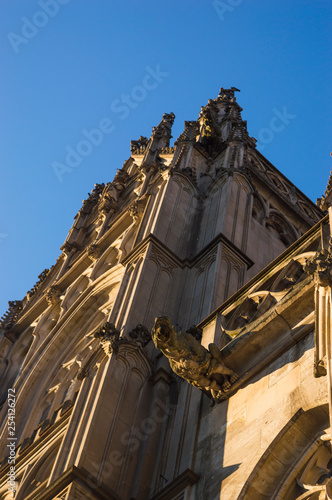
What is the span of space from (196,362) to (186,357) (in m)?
0.15

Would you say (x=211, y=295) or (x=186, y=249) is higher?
(x=186, y=249)

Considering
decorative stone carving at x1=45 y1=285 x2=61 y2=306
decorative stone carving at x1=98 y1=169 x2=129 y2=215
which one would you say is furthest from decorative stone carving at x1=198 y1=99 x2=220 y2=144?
decorative stone carving at x1=45 y1=285 x2=61 y2=306

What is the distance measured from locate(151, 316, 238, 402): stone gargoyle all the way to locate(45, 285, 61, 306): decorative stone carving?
13.5 m

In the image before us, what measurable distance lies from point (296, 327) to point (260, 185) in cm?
1593

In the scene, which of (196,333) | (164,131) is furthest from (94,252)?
(196,333)

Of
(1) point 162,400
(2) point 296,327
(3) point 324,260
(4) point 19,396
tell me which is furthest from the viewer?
(4) point 19,396

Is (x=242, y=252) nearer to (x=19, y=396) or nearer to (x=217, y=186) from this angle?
(x=217, y=186)

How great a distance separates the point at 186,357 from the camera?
443 inches

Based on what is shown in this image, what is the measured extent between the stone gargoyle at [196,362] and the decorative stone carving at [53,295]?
1347cm

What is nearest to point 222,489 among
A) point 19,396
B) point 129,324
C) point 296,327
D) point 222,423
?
point 222,423

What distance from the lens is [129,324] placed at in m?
15.4

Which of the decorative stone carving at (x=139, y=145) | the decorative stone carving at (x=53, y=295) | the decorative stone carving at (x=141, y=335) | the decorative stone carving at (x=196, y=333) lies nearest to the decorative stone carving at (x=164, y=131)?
the decorative stone carving at (x=139, y=145)

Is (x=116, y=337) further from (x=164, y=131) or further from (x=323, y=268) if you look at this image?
(x=164, y=131)

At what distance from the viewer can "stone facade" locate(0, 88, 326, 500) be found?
9734mm
